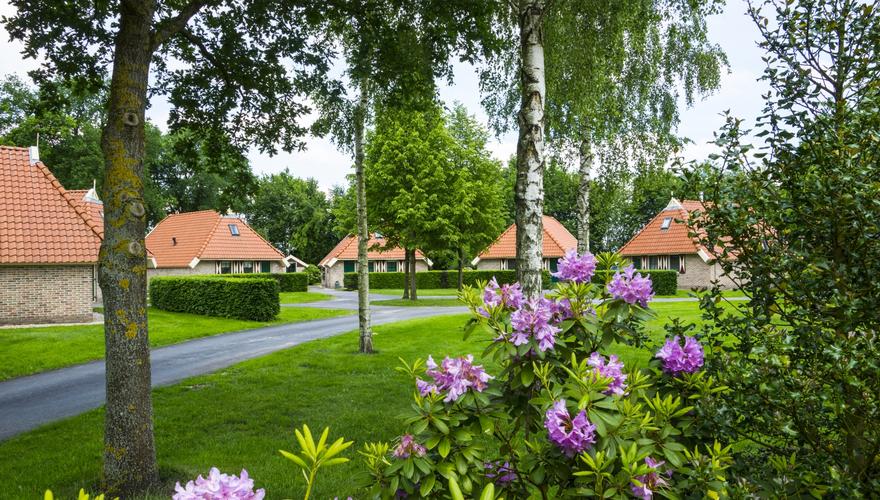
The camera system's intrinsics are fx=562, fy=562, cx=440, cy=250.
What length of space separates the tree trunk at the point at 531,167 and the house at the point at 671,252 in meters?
35.7

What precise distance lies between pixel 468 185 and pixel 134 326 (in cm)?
2799

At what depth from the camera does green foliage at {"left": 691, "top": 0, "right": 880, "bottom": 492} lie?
2588mm

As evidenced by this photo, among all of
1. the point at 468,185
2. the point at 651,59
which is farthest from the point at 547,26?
the point at 468,185

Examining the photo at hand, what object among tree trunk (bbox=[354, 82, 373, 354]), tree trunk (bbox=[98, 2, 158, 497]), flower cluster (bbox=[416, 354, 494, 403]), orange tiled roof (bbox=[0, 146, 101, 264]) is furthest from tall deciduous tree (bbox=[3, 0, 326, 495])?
orange tiled roof (bbox=[0, 146, 101, 264])

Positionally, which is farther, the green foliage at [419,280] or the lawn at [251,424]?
the green foliage at [419,280]

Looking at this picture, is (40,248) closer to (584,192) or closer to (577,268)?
(584,192)

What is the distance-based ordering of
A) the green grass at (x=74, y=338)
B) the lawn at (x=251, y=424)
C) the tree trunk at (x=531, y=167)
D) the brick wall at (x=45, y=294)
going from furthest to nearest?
the brick wall at (x=45, y=294)
the green grass at (x=74, y=338)
the tree trunk at (x=531, y=167)
the lawn at (x=251, y=424)

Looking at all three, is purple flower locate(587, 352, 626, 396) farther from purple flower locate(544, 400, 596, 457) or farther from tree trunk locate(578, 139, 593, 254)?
tree trunk locate(578, 139, 593, 254)

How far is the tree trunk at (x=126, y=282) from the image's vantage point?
5469 millimetres

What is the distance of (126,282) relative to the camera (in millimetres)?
5539

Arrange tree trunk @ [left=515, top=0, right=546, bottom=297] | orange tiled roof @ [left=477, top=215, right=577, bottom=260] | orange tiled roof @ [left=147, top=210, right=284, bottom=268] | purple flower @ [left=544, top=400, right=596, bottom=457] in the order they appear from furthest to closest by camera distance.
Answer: orange tiled roof @ [left=477, top=215, right=577, bottom=260] < orange tiled roof @ [left=147, top=210, right=284, bottom=268] < tree trunk @ [left=515, top=0, right=546, bottom=297] < purple flower @ [left=544, top=400, right=596, bottom=457]

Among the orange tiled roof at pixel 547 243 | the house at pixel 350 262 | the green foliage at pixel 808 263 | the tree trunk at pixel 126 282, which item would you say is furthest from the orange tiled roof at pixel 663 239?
the green foliage at pixel 808 263

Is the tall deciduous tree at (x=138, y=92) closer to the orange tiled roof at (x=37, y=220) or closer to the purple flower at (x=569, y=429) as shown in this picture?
the purple flower at (x=569, y=429)

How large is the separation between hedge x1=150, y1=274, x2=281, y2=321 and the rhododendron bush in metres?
22.3
